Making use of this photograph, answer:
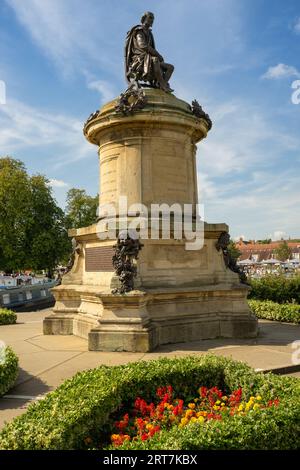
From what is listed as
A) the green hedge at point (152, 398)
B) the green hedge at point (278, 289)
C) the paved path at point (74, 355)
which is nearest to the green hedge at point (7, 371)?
the paved path at point (74, 355)

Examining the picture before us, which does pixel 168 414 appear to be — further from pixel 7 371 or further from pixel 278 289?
pixel 278 289

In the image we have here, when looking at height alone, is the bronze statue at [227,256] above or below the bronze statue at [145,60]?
below

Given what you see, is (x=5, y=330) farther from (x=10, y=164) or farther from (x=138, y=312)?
(x=10, y=164)

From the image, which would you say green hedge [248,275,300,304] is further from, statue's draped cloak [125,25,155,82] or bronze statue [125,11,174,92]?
statue's draped cloak [125,25,155,82]

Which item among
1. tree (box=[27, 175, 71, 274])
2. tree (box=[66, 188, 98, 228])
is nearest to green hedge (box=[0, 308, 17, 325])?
tree (box=[27, 175, 71, 274])

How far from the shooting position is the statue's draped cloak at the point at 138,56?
39.2 ft

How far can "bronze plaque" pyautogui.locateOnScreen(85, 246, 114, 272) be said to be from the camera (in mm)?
10656

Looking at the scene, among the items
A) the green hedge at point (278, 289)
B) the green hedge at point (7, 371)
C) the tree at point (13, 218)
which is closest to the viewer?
the green hedge at point (7, 371)

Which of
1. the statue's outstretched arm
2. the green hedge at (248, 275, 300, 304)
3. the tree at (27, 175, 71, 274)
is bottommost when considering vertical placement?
the green hedge at (248, 275, 300, 304)

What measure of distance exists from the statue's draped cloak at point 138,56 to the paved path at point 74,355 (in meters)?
7.60

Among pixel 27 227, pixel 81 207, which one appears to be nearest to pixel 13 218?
pixel 27 227

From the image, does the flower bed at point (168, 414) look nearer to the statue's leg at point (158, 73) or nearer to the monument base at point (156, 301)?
the monument base at point (156, 301)

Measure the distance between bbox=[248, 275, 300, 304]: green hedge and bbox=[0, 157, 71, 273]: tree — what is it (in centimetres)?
2096
